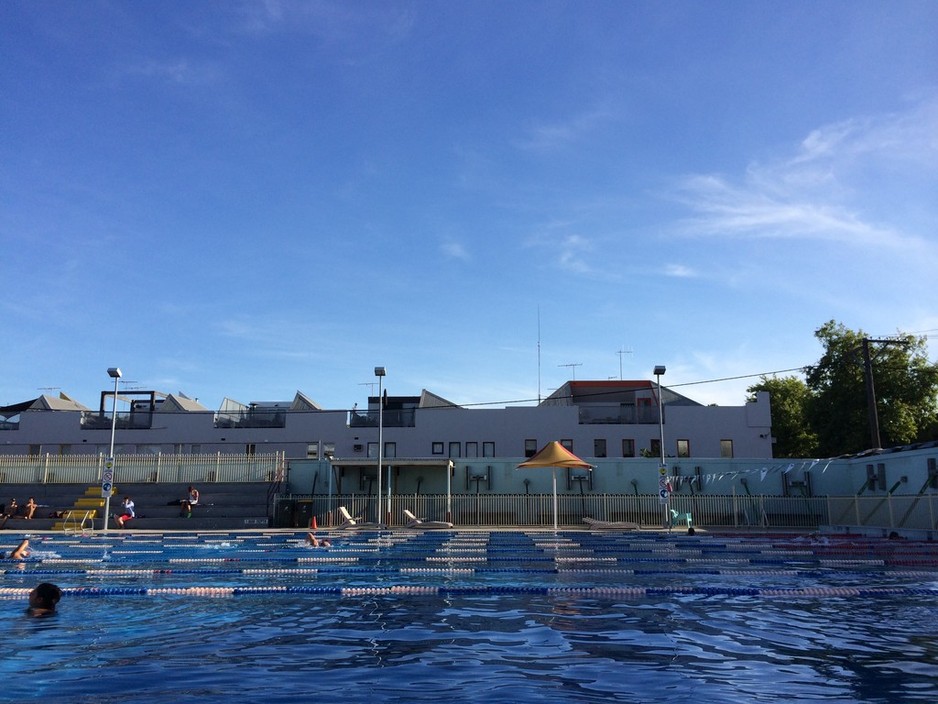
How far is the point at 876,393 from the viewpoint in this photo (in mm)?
43219

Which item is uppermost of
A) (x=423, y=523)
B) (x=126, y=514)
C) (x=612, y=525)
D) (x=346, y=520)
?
(x=126, y=514)

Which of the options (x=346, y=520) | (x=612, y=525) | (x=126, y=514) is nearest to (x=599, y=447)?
(x=612, y=525)

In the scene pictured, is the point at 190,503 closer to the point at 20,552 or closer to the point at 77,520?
the point at 77,520

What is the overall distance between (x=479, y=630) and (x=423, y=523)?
68.0 ft

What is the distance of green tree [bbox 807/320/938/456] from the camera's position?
140 feet

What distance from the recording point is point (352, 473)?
1314 inches

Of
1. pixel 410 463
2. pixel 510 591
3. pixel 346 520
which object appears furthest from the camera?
pixel 410 463

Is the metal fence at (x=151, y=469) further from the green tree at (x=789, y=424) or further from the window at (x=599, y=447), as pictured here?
the green tree at (x=789, y=424)

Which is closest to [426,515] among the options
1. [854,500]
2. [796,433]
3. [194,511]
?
[194,511]

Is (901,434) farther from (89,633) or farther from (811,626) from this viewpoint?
(89,633)

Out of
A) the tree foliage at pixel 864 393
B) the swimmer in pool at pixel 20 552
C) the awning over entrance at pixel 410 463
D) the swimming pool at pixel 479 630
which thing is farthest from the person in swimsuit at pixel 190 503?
the tree foliage at pixel 864 393

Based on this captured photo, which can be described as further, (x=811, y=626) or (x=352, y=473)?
(x=352, y=473)

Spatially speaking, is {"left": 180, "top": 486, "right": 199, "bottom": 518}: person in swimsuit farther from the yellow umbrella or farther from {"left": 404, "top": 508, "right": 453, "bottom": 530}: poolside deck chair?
the yellow umbrella

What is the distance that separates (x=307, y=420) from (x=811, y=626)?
41759mm
